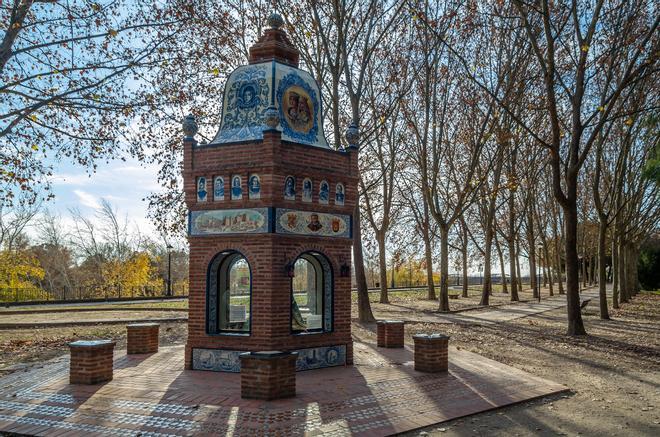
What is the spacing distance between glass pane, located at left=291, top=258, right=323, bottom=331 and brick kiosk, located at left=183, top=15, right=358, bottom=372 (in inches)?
0.8

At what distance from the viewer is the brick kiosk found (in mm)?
9680

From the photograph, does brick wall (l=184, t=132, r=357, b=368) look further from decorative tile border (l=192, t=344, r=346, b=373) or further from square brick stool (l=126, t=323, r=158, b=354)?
square brick stool (l=126, t=323, r=158, b=354)

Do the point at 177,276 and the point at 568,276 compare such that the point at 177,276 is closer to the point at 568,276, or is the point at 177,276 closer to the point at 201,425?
the point at 568,276

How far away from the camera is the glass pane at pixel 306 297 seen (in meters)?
10.7

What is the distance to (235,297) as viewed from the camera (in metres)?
10.6

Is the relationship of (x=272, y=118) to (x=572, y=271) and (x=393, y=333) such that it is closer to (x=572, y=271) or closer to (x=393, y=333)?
(x=393, y=333)

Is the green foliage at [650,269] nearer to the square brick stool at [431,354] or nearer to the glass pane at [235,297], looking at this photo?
the square brick stool at [431,354]

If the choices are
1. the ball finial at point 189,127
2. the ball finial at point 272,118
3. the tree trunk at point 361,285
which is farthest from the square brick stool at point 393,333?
the tree trunk at point 361,285

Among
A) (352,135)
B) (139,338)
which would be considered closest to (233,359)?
(139,338)

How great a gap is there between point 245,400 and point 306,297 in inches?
144

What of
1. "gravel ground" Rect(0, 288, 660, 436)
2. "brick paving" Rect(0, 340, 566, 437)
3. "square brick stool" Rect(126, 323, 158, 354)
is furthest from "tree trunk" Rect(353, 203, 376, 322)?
"square brick stool" Rect(126, 323, 158, 354)

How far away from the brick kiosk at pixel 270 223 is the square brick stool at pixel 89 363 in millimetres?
1652

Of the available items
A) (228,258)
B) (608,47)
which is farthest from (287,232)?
(608,47)

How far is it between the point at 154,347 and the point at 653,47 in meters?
→ 16.4
